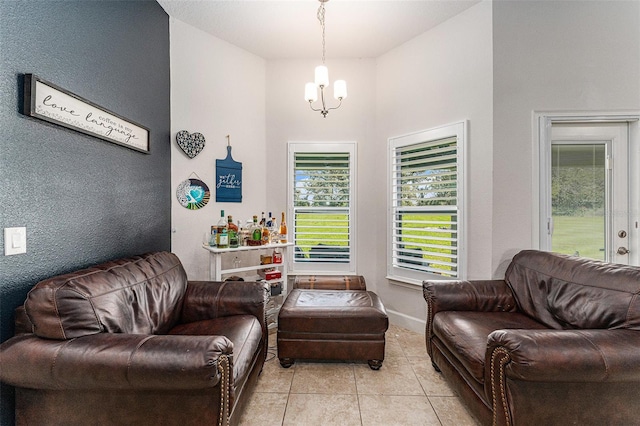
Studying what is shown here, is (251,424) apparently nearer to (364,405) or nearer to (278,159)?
(364,405)

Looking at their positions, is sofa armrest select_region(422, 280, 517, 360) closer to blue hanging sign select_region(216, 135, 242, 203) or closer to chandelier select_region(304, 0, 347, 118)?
chandelier select_region(304, 0, 347, 118)

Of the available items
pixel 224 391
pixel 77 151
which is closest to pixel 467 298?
pixel 224 391

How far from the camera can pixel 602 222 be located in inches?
103

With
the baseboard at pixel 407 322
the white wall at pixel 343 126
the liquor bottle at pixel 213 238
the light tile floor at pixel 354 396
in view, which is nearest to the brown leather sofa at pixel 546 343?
the light tile floor at pixel 354 396

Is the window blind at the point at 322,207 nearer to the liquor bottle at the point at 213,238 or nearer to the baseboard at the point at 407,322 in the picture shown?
the baseboard at the point at 407,322

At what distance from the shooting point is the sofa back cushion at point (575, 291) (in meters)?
1.61

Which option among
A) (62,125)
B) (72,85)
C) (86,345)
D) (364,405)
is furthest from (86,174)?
(364,405)

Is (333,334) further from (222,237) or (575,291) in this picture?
(575,291)

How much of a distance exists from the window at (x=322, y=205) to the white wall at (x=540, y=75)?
158 cm

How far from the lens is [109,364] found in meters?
1.20

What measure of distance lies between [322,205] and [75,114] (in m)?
2.46

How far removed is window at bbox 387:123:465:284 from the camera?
2.91 m

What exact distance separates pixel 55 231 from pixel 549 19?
4.07 m

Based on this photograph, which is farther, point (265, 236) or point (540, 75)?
point (265, 236)
